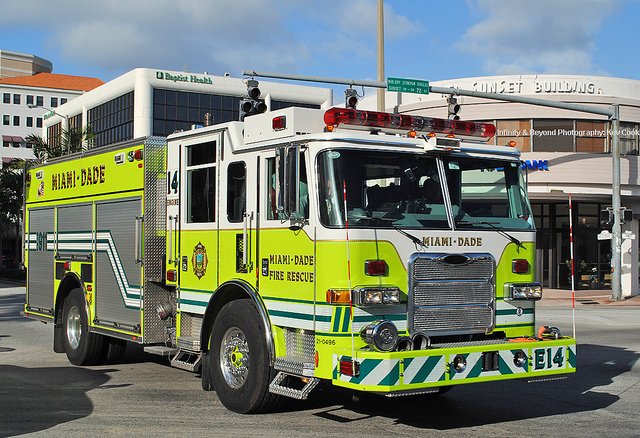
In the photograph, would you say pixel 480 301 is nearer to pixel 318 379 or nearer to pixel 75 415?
pixel 318 379

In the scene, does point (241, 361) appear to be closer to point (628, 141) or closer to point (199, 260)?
point (199, 260)

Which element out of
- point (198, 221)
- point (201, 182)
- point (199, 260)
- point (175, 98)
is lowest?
point (199, 260)

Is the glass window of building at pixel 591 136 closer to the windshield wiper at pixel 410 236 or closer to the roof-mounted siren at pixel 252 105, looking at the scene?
the roof-mounted siren at pixel 252 105

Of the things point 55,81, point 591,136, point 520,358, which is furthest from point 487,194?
point 55,81

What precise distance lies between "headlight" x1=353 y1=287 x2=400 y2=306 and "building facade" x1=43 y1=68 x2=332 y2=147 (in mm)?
44586

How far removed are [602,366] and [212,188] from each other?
21.6ft

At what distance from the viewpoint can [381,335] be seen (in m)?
6.47

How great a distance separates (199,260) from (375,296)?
107 inches

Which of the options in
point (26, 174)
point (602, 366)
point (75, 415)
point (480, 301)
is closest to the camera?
point (480, 301)

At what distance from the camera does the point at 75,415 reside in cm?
774

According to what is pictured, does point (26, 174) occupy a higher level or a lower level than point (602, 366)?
higher

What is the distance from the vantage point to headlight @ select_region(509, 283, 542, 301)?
24.6 ft

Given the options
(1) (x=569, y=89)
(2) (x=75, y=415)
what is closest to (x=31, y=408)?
(2) (x=75, y=415)

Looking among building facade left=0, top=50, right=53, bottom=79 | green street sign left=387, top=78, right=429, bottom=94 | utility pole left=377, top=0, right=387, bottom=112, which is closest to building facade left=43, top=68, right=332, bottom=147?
utility pole left=377, top=0, right=387, bottom=112
